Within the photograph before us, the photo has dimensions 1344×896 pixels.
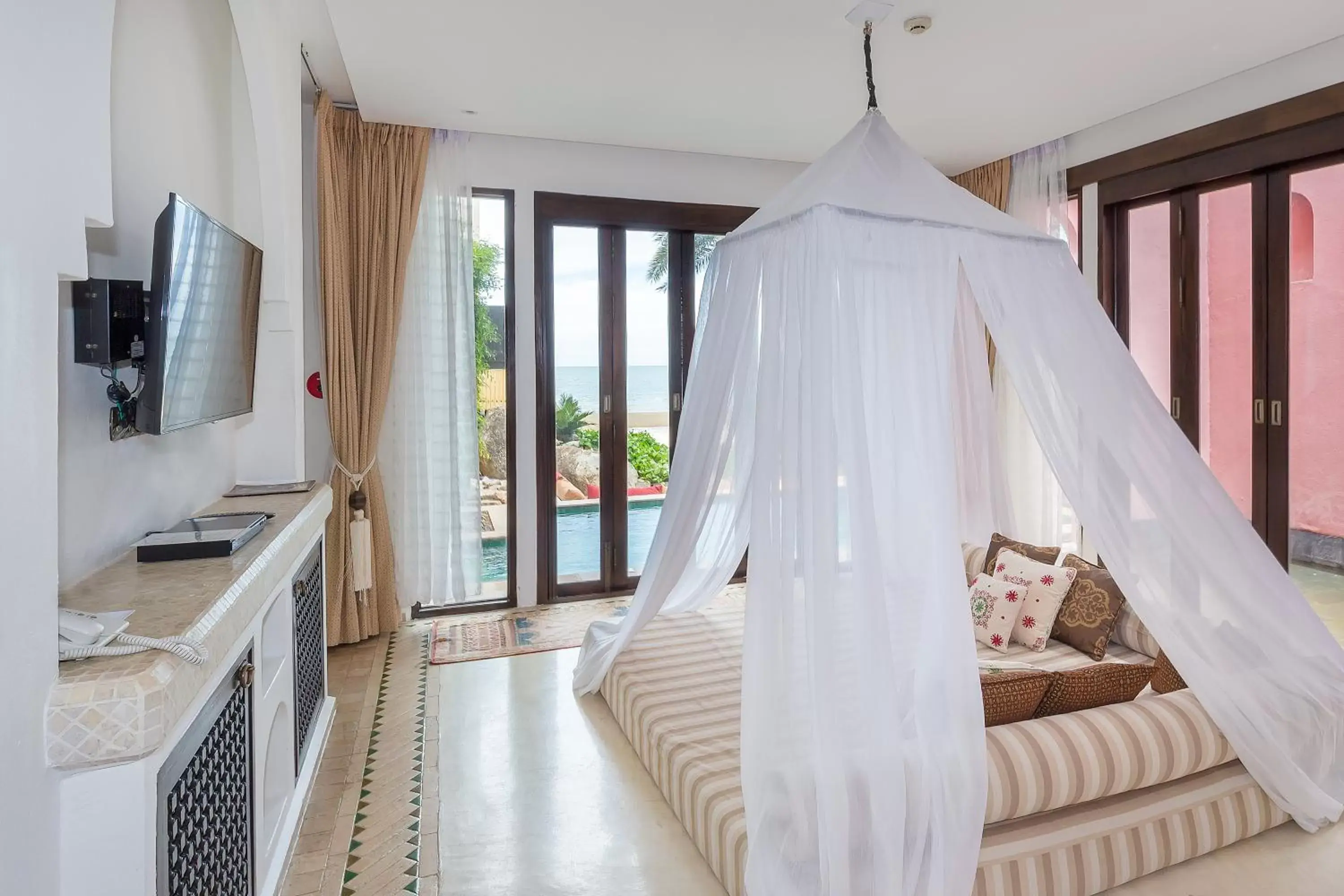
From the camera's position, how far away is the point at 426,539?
427 cm

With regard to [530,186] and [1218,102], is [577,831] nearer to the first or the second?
[530,186]

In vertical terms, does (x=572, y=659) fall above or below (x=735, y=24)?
below

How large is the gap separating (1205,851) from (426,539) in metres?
3.56

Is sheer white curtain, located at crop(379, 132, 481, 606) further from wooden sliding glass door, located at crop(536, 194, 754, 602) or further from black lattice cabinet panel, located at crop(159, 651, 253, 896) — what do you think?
black lattice cabinet panel, located at crop(159, 651, 253, 896)

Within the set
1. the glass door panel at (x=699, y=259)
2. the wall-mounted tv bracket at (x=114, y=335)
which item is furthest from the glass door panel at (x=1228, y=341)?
the wall-mounted tv bracket at (x=114, y=335)

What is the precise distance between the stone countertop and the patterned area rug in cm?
165

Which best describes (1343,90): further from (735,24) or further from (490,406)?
(490,406)

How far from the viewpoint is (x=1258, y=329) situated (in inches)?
140

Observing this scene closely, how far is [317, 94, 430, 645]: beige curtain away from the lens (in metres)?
3.94

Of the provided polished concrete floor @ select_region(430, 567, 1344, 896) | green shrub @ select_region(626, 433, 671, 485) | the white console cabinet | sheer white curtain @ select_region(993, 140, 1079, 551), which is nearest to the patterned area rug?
polished concrete floor @ select_region(430, 567, 1344, 896)

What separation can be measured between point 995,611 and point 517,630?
7.81 feet

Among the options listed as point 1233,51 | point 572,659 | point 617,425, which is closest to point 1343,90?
point 1233,51

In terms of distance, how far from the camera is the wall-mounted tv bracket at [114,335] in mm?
1718

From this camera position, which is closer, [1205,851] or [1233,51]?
[1205,851]
